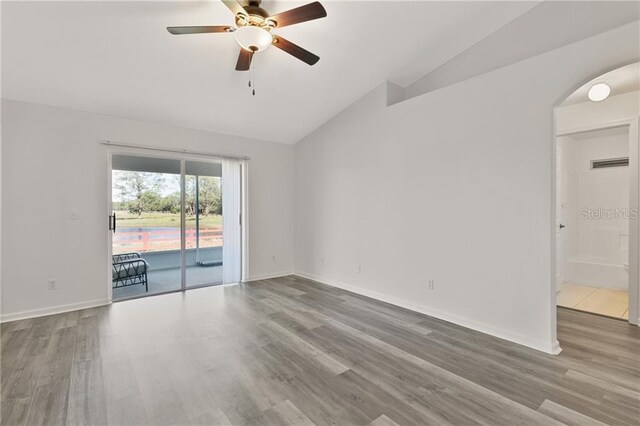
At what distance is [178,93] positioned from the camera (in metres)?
3.64

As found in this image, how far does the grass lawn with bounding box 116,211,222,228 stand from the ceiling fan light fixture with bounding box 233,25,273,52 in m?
3.28

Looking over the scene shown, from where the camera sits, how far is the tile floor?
348 centimetres

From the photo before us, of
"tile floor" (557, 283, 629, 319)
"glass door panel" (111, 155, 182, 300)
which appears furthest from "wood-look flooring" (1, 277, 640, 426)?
"glass door panel" (111, 155, 182, 300)

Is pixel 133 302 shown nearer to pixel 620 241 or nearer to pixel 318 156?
pixel 318 156

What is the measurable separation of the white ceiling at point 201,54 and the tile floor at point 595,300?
3.63 meters

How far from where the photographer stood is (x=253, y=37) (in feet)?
7.59

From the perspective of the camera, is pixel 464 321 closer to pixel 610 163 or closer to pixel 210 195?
pixel 610 163

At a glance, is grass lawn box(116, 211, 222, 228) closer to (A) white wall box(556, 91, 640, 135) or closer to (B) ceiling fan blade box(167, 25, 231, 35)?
(B) ceiling fan blade box(167, 25, 231, 35)

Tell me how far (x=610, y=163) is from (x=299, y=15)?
5.55 metres

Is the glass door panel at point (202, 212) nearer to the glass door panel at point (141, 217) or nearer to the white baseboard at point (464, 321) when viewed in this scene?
the glass door panel at point (141, 217)

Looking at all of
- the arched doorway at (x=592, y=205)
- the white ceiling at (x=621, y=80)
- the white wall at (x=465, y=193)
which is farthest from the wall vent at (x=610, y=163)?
the white wall at (x=465, y=193)

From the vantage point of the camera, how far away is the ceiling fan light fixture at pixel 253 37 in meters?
2.26

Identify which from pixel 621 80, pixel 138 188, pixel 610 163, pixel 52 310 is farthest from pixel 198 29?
pixel 610 163

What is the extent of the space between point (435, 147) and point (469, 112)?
1.67 feet
